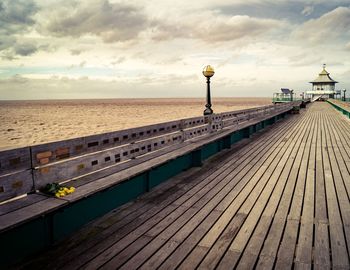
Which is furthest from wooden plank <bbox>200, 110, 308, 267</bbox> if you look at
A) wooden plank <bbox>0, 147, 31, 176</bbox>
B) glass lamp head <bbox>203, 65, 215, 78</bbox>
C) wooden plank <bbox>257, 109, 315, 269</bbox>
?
glass lamp head <bbox>203, 65, 215, 78</bbox>

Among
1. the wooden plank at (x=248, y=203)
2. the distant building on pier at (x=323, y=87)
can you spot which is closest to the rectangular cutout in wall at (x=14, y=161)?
the wooden plank at (x=248, y=203)

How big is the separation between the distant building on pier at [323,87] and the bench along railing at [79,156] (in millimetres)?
85597

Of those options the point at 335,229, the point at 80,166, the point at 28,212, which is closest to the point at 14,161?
the point at 28,212

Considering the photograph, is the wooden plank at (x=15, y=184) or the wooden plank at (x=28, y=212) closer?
the wooden plank at (x=28, y=212)

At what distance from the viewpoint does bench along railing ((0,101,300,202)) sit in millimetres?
3078

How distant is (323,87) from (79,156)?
93.3 m

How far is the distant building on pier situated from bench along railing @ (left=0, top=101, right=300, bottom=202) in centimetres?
8560

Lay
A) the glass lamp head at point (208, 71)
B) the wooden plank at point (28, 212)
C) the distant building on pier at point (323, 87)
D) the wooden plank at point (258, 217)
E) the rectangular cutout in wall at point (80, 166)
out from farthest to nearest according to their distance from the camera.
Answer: the distant building on pier at point (323, 87) < the glass lamp head at point (208, 71) < the rectangular cutout in wall at point (80, 166) < the wooden plank at point (258, 217) < the wooden plank at point (28, 212)

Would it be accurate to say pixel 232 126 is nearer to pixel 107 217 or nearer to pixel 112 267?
pixel 107 217

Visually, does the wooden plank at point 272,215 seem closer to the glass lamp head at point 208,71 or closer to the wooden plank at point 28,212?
the wooden plank at point 28,212

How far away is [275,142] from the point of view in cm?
1120

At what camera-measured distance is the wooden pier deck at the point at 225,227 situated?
3.07 meters

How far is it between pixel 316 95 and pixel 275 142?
85885 mm

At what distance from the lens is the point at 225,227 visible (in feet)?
12.7
